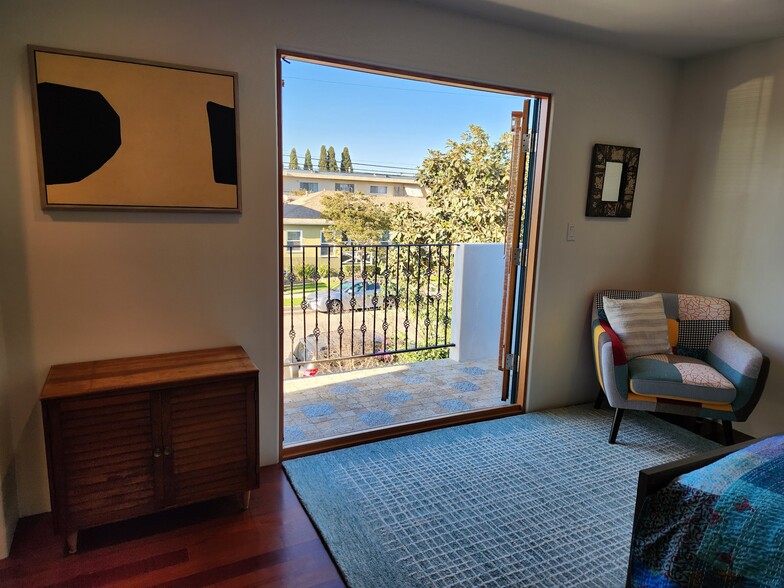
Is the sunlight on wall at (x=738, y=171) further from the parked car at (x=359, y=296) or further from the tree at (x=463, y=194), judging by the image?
the parked car at (x=359, y=296)

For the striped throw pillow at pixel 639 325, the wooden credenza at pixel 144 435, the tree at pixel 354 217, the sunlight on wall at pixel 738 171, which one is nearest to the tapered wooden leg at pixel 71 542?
the wooden credenza at pixel 144 435

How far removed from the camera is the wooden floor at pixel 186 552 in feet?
5.67

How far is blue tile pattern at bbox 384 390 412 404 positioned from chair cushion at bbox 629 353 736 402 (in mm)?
1507

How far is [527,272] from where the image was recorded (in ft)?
10.4

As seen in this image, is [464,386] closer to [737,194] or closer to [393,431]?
[393,431]

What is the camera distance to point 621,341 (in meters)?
2.97

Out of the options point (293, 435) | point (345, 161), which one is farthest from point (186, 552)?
point (345, 161)

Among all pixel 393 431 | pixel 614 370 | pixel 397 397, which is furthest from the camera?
pixel 397 397

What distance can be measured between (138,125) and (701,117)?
3435 mm

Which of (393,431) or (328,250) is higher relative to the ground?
(328,250)

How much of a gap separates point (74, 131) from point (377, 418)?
2263 mm

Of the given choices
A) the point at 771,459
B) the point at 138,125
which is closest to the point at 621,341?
the point at 771,459

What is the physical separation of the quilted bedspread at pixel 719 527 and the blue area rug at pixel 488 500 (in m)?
0.50

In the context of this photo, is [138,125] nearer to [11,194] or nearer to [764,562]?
[11,194]
